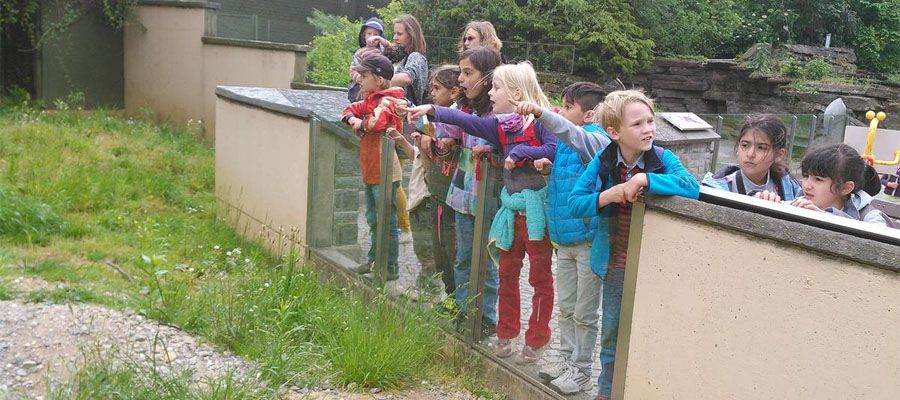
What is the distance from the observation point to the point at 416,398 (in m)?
4.11

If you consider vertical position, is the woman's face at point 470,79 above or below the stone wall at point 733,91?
above

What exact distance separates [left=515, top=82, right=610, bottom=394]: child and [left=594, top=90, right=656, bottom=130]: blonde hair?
27 cm

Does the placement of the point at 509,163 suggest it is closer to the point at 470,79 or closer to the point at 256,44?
the point at 470,79

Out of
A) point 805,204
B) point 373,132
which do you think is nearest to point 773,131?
point 805,204

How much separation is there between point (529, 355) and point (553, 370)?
0.23 meters

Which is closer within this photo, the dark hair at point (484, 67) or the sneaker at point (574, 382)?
the sneaker at point (574, 382)

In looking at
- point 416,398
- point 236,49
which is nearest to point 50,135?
point 236,49

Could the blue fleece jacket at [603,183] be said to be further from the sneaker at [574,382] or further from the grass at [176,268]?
the grass at [176,268]

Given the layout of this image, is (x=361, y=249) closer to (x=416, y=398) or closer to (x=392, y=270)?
(x=392, y=270)

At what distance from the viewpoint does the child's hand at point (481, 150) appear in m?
4.25

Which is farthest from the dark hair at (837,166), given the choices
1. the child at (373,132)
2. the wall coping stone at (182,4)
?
the wall coping stone at (182,4)

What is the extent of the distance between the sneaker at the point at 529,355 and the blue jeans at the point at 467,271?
0.97 feet

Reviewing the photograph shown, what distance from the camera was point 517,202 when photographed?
4.06 meters

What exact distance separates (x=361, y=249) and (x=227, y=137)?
2.86m
